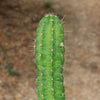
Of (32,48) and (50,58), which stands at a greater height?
(50,58)

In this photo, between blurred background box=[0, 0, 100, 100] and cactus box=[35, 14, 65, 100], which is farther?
blurred background box=[0, 0, 100, 100]

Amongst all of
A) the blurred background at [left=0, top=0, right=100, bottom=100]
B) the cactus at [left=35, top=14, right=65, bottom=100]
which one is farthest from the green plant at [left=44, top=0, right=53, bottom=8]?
the cactus at [left=35, top=14, right=65, bottom=100]

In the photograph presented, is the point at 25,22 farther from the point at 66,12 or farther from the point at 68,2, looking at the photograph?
the point at 68,2

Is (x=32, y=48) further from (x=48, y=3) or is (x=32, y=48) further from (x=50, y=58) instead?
(x=50, y=58)

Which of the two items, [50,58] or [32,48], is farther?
[32,48]

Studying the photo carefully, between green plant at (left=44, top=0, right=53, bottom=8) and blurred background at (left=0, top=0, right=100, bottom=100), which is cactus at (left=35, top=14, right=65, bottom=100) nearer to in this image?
blurred background at (left=0, top=0, right=100, bottom=100)

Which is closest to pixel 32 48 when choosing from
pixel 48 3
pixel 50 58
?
pixel 48 3
